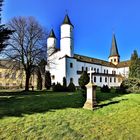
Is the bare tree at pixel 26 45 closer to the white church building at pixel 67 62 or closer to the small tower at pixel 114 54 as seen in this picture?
the white church building at pixel 67 62

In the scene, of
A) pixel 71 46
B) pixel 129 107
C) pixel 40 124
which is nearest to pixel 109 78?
pixel 71 46

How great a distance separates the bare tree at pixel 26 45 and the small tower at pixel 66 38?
607 inches

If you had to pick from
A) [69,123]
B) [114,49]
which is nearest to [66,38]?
[114,49]

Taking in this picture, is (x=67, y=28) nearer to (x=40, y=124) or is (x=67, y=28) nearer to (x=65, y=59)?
(x=65, y=59)

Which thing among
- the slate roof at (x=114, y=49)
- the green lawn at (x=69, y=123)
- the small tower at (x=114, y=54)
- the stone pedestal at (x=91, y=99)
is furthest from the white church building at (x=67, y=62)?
the green lawn at (x=69, y=123)

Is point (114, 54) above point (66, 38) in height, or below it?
above

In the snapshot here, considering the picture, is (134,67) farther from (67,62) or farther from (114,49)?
(114,49)

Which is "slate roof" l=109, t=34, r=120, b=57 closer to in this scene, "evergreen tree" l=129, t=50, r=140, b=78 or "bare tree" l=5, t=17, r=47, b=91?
"evergreen tree" l=129, t=50, r=140, b=78

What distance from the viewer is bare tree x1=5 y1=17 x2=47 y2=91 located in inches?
1417

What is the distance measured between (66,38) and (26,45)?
17.8 meters

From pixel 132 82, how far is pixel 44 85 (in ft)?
109

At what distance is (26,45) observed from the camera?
3712 centimetres

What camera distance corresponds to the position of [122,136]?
31.4 ft

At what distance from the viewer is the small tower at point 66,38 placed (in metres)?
53.2
